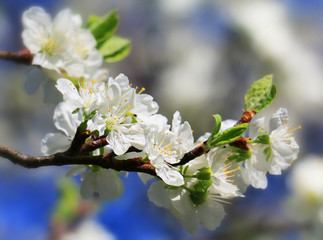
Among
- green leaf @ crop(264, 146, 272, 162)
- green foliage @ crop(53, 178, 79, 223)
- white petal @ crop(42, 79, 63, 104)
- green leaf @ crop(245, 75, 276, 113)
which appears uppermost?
green leaf @ crop(245, 75, 276, 113)

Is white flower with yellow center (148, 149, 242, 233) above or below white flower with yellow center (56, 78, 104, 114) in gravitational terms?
below

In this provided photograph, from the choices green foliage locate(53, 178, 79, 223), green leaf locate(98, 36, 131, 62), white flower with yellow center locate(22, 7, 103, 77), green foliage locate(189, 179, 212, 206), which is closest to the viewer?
green foliage locate(189, 179, 212, 206)

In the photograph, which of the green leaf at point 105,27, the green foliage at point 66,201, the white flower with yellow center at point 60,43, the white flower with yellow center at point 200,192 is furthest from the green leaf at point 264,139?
the green foliage at point 66,201

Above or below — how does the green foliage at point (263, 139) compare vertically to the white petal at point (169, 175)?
above

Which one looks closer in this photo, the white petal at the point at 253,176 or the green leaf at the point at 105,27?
the white petal at the point at 253,176

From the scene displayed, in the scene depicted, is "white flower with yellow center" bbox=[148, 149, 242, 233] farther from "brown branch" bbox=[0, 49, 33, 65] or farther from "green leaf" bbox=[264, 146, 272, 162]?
"brown branch" bbox=[0, 49, 33, 65]

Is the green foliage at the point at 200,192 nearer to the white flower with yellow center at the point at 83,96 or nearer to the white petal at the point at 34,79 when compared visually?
the white flower with yellow center at the point at 83,96

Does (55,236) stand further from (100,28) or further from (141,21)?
(141,21)

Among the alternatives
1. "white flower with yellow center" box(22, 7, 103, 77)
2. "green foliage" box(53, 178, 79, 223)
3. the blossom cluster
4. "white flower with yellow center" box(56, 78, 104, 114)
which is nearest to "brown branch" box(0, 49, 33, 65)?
"white flower with yellow center" box(22, 7, 103, 77)
